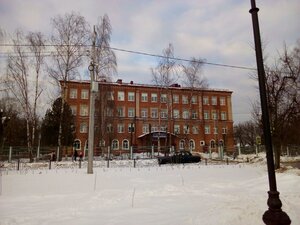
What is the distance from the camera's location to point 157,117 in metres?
62.2

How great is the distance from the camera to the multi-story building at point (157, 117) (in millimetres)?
57562

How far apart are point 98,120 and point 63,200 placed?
101 ft

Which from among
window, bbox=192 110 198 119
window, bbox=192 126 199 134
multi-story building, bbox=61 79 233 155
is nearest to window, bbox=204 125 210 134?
multi-story building, bbox=61 79 233 155

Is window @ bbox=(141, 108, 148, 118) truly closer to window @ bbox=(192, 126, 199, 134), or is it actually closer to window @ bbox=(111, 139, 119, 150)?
window @ bbox=(111, 139, 119, 150)

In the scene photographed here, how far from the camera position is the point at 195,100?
6519 cm

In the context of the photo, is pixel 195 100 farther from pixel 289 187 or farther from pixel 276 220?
pixel 276 220

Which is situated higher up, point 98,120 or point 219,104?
point 219,104

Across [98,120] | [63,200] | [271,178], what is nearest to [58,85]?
[98,120]

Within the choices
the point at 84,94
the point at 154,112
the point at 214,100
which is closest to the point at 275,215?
the point at 84,94

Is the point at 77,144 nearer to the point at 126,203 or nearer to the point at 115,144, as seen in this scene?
the point at 115,144

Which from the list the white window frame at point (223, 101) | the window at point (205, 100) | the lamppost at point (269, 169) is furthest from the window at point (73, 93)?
the lamppost at point (269, 169)

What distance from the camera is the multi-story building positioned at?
5756cm

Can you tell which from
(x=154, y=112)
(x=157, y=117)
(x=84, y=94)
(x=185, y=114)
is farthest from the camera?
(x=185, y=114)

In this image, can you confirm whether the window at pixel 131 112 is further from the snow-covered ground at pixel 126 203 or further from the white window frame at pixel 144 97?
the snow-covered ground at pixel 126 203
